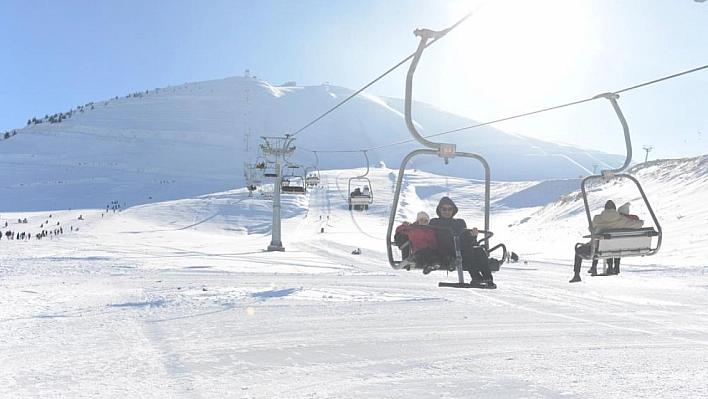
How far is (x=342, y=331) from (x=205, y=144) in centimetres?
12815

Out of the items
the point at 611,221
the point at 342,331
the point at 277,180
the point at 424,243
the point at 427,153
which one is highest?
the point at 277,180

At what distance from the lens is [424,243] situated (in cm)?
834

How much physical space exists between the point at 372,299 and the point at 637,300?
20.9 ft

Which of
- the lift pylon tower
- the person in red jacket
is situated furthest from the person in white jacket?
the lift pylon tower

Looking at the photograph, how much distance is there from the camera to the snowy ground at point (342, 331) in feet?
22.9

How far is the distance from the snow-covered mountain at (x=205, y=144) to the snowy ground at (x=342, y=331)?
50610 mm

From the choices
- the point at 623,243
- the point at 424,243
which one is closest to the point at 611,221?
the point at 623,243

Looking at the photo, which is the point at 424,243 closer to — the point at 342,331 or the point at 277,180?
the point at 342,331

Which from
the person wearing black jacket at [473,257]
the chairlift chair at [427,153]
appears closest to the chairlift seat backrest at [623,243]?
the chairlift chair at [427,153]

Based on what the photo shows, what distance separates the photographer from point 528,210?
62.2 meters

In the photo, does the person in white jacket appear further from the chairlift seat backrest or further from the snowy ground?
the snowy ground

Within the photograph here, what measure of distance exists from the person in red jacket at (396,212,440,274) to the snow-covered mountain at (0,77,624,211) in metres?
59.6

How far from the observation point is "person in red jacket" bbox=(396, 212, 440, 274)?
823 centimetres

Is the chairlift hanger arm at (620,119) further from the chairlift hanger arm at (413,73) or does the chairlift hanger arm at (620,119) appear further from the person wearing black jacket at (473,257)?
the chairlift hanger arm at (413,73)
